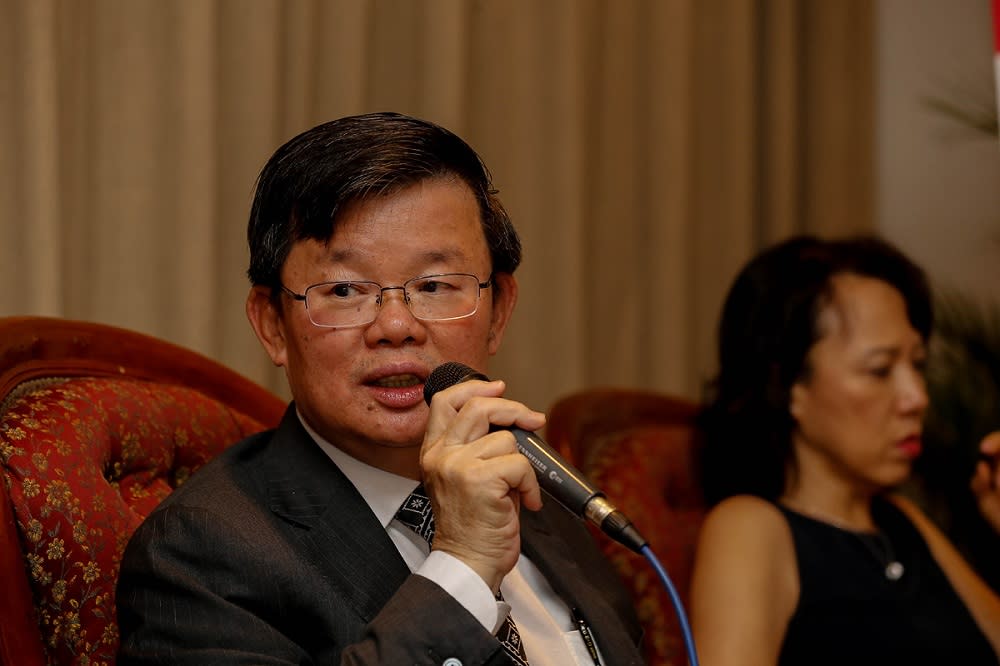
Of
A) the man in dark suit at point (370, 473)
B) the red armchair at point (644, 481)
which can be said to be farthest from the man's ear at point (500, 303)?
the red armchair at point (644, 481)

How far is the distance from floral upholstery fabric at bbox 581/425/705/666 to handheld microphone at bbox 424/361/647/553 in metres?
0.85

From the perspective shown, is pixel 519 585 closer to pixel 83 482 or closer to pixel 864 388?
pixel 83 482

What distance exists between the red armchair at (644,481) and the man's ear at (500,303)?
0.50 m

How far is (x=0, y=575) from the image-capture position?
126 cm

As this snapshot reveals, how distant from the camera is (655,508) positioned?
2191mm

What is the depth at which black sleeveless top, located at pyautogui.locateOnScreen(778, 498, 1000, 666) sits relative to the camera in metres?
2.10

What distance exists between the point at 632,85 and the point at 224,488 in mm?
1906

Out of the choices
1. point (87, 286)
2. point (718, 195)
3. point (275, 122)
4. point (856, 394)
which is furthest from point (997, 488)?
point (87, 286)

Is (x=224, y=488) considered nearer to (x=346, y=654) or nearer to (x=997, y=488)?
(x=346, y=654)

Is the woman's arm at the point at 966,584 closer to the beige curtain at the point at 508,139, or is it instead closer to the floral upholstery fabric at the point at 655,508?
the floral upholstery fabric at the point at 655,508

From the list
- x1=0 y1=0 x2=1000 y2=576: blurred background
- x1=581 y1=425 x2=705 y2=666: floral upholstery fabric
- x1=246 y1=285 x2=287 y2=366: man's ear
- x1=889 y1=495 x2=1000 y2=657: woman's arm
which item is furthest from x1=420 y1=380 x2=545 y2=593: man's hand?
x1=889 y1=495 x2=1000 y2=657: woman's arm

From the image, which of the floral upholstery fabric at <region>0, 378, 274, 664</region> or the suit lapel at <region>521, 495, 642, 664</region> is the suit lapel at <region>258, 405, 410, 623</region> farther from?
the suit lapel at <region>521, 495, 642, 664</region>

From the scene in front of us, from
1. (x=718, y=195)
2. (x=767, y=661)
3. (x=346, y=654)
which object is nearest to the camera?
(x=346, y=654)

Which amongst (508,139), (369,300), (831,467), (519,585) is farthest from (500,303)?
(508,139)
